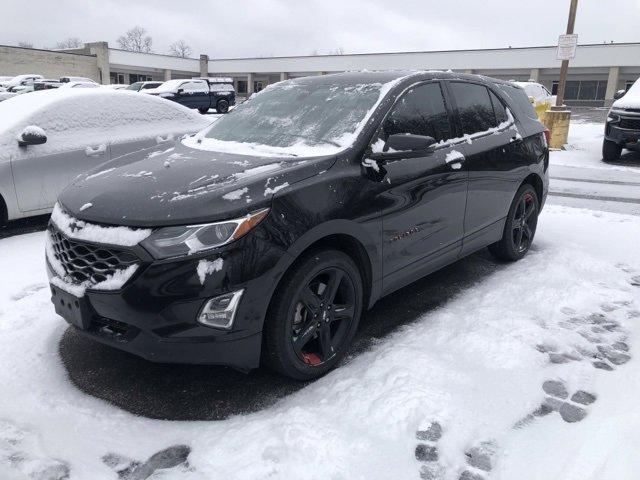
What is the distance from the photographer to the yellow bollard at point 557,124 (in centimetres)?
1383

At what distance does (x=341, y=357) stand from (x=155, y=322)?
3.89ft

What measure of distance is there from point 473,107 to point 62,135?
14.6ft

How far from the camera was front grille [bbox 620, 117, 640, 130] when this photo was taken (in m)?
11.2

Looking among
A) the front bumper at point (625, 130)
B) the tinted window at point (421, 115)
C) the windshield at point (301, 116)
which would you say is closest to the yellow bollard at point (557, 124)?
the front bumper at point (625, 130)

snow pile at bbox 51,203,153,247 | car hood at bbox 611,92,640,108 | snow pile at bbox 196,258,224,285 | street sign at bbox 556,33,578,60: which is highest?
street sign at bbox 556,33,578,60

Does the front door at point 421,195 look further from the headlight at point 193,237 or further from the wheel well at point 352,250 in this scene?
the headlight at point 193,237

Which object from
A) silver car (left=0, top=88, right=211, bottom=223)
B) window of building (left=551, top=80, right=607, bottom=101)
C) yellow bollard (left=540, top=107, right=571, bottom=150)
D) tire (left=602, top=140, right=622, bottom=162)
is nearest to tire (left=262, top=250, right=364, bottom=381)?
silver car (left=0, top=88, right=211, bottom=223)

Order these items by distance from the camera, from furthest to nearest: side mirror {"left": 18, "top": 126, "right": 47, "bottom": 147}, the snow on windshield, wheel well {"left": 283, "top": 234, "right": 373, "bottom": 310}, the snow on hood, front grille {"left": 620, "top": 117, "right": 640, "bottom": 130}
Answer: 1. front grille {"left": 620, "top": 117, "right": 640, "bottom": 130}
2. the snow on hood
3. side mirror {"left": 18, "top": 126, "right": 47, "bottom": 147}
4. the snow on windshield
5. wheel well {"left": 283, "top": 234, "right": 373, "bottom": 310}

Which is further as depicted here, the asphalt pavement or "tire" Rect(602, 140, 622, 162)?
"tire" Rect(602, 140, 622, 162)

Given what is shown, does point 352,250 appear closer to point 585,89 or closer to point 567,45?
point 567,45

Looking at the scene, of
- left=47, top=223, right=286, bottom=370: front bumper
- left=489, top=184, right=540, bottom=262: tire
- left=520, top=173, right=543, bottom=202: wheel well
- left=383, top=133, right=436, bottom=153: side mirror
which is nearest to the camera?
left=47, top=223, right=286, bottom=370: front bumper

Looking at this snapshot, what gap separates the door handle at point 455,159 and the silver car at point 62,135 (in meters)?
3.00

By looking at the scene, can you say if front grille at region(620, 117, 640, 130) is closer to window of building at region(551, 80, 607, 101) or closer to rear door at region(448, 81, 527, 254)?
rear door at region(448, 81, 527, 254)

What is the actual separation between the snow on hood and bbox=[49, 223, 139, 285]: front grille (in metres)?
3.49
